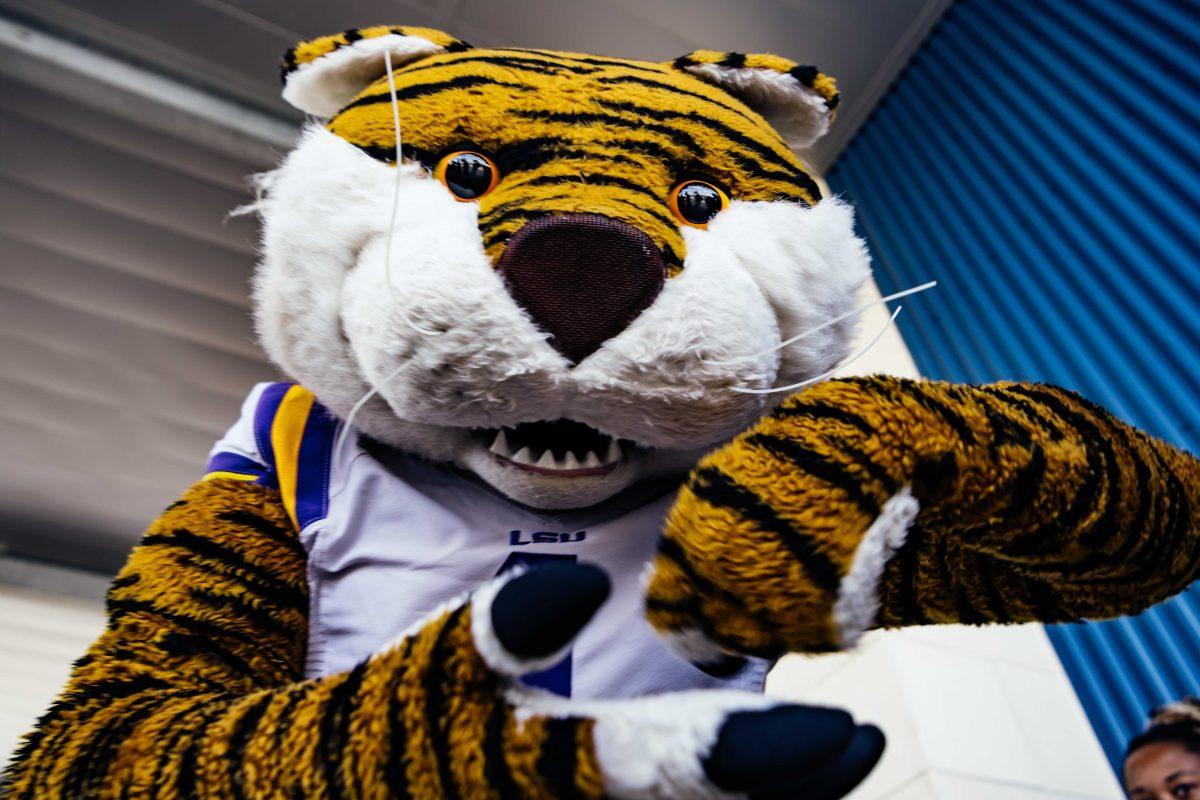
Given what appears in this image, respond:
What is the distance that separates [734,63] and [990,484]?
51cm

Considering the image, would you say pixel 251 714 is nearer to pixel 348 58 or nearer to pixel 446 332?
pixel 446 332

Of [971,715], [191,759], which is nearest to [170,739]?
[191,759]

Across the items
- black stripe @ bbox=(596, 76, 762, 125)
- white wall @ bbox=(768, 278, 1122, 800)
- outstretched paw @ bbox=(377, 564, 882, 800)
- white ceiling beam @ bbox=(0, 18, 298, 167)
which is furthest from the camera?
white ceiling beam @ bbox=(0, 18, 298, 167)

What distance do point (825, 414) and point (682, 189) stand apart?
25cm

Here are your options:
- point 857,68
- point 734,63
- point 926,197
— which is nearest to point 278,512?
point 734,63

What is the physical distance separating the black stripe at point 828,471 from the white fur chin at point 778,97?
494 millimetres

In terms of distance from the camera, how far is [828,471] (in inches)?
13.2

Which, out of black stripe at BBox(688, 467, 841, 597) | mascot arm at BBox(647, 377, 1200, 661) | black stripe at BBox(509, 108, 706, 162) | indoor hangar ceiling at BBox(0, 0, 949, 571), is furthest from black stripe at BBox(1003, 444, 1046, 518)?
indoor hangar ceiling at BBox(0, 0, 949, 571)

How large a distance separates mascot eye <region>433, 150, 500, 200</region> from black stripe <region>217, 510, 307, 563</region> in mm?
289

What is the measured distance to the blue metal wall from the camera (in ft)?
3.44

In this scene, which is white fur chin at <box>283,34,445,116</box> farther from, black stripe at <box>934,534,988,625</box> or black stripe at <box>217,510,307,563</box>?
black stripe at <box>934,534,988,625</box>

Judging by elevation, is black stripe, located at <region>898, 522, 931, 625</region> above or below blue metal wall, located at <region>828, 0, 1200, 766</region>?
below

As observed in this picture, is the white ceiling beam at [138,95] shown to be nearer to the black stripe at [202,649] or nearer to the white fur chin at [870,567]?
the black stripe at [202,649]

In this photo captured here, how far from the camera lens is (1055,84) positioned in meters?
1.40
